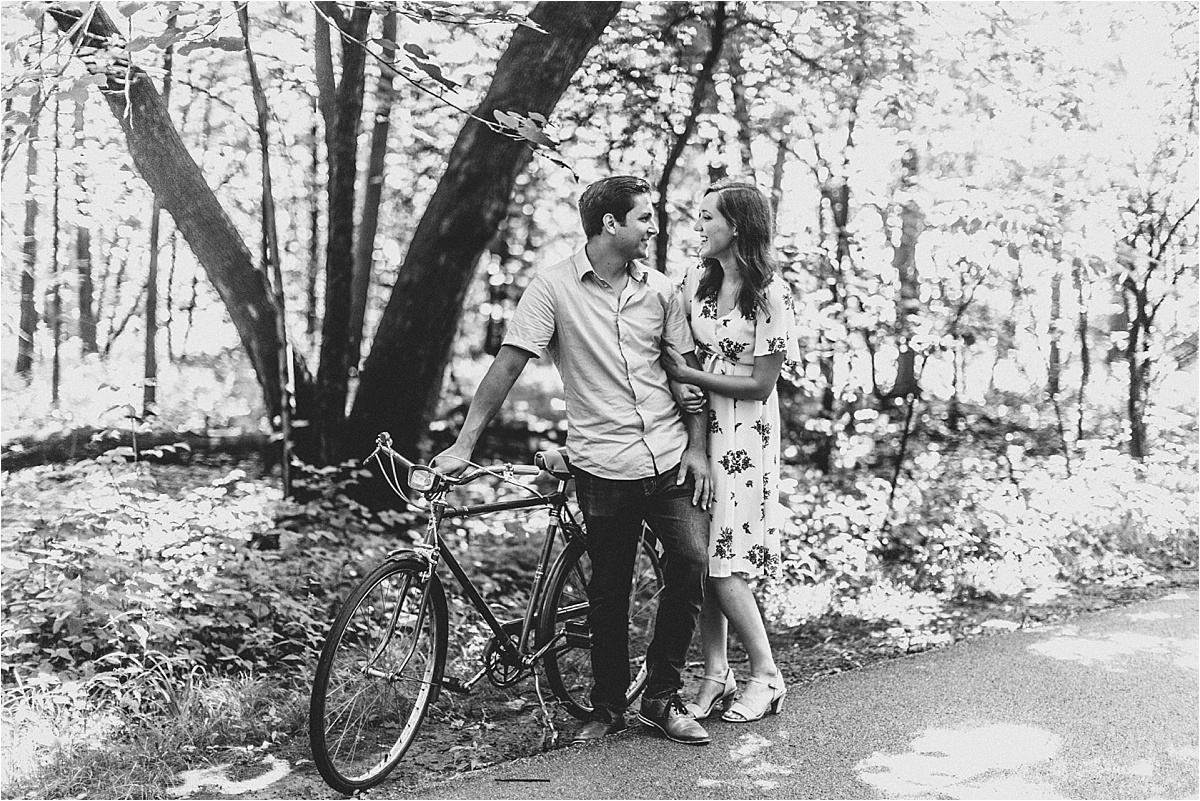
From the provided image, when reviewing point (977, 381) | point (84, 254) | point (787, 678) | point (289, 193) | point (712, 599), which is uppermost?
point (289, 193)

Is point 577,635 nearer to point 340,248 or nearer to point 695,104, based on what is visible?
point 340,248

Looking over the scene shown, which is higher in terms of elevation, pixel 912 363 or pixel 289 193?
pixel 289 193

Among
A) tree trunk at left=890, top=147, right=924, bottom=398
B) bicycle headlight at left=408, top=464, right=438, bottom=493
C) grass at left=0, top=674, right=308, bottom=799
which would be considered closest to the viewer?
grass at left=0, top=674, right=308, bottom=799

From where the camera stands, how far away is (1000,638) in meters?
5.59

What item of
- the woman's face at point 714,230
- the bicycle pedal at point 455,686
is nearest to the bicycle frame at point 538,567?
the bicycle pedal at point 455,686

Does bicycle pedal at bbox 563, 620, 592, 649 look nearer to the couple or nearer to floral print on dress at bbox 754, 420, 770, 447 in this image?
the couple

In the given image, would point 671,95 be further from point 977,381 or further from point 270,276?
point 977,381

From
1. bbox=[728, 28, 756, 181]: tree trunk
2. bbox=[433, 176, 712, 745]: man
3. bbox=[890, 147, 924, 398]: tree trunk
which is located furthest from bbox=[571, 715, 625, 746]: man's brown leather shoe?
bbox=[728, 28, 756, 181]: tree trunk

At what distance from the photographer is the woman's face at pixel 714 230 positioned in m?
4.10

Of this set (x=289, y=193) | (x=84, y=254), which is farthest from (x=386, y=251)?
(x=84, y=254)

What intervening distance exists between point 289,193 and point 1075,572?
8.18m

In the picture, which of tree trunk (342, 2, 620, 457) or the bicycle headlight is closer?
the bicycle headlight

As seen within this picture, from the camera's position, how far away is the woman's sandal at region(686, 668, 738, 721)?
166 inches

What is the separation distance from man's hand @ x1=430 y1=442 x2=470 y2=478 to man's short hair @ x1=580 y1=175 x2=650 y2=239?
3.21 feet
